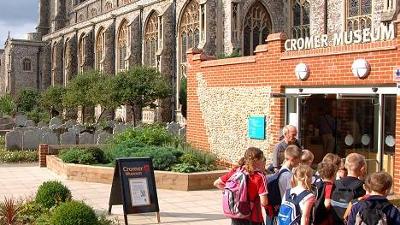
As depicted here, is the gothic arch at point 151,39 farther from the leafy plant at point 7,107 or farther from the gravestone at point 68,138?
the gravestone at point 68,138

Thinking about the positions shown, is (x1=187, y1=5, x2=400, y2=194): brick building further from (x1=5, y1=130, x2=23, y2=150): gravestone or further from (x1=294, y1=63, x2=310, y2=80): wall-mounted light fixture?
(x1=5, y1=130, x2=23, y2=150): gravestone

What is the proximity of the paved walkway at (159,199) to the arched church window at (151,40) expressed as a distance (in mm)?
24290

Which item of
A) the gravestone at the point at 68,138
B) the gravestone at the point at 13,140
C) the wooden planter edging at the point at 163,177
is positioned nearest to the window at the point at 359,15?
the gravestone at the point at 68,138

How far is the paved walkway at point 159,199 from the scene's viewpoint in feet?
32.7

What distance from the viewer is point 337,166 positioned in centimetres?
593

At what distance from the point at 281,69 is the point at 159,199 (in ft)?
14.6

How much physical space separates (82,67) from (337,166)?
48095mm

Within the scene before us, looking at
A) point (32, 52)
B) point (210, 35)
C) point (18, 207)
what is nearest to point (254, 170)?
point (18, 207)

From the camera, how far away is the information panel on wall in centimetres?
970

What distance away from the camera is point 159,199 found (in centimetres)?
1202

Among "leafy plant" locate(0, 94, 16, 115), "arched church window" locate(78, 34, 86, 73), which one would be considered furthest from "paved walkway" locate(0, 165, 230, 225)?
"arched church window" locate(78, 34, 86, 73)

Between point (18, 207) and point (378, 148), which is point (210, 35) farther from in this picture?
point (18, 207)

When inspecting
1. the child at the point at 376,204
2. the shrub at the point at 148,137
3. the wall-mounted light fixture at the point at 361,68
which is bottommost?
the shrub at the point at 148,137

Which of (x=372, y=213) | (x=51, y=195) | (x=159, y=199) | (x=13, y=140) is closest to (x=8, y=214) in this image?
(x=51, y=195)
